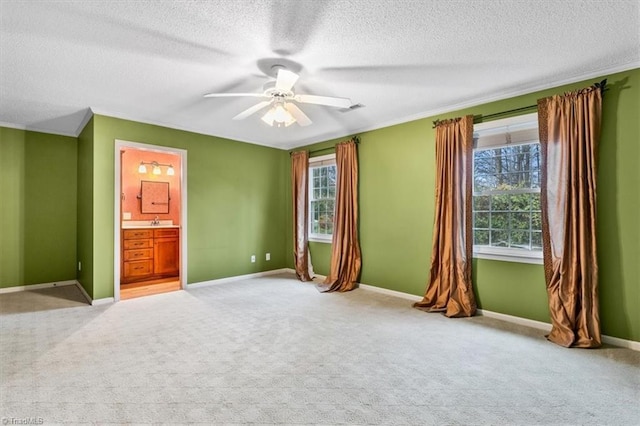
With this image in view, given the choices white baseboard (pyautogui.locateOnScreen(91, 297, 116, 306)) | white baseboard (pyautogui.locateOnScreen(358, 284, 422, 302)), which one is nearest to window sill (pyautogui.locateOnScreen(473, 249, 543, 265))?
white baseboard (pyautogui.locateOnScreen(358, 284, 422, 302))

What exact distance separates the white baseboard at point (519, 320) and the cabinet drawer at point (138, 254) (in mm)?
3802

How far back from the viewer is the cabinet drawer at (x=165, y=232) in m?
5.54

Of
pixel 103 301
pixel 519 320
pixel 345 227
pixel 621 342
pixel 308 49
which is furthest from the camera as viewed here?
pixel 345 227

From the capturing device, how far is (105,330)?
122 inches

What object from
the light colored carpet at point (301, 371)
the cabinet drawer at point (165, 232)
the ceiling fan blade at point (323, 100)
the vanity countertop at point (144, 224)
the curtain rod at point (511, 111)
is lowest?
the light colored carpet at point (301, 371)

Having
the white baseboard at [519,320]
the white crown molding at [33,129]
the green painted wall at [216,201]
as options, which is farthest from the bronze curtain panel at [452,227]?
the white crown molding at [33,129]

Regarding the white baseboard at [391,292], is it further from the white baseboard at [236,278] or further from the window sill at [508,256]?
the white baseboard at [236,278]

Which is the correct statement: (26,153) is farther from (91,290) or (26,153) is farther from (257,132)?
(257,132)

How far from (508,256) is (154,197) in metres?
6.13

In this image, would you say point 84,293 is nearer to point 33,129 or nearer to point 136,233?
point 136,233

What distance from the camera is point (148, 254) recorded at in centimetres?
544

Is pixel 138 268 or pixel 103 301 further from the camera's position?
pixel 138 268

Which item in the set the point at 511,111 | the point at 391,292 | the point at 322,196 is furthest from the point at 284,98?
the point at 391,292

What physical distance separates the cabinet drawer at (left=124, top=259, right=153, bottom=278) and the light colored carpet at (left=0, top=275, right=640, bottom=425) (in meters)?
1.59
